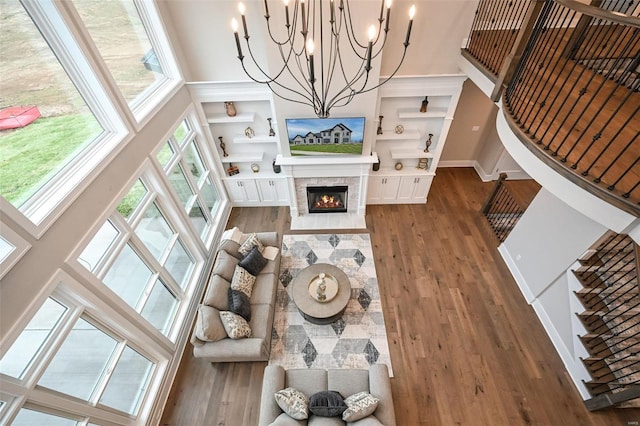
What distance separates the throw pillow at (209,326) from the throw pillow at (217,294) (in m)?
0.14

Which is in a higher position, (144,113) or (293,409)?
(144,113)

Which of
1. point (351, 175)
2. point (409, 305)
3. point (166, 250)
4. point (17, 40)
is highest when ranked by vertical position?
point (351, 175)

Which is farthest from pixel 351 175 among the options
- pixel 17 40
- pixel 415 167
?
pixel 17 40

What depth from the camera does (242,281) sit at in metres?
4.21

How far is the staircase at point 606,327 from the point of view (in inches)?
128

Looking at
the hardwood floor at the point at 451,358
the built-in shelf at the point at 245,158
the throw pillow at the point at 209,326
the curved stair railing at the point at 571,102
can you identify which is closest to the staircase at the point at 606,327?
the hardwood floor at the point at 451,358

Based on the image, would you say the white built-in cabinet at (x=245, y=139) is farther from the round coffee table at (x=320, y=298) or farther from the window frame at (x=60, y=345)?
the window frame at (x=60, y=345)

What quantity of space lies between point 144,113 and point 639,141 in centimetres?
533

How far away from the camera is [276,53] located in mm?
3986

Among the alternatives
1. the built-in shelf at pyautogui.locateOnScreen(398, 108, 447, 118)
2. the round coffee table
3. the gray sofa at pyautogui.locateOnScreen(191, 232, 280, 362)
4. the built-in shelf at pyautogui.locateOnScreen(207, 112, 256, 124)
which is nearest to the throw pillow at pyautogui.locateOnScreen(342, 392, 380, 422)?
the round coffee table

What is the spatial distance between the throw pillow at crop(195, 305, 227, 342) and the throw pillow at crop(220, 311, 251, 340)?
70 millimetres

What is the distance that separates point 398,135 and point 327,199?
6.21ft

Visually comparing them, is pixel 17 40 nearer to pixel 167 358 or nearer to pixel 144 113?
pixel 144 113

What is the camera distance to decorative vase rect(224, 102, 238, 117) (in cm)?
494
